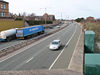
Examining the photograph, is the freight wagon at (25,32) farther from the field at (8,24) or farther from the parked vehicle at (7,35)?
the field at (8,24)

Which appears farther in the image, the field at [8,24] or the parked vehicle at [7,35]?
the field at [8,24]

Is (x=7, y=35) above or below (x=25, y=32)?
below

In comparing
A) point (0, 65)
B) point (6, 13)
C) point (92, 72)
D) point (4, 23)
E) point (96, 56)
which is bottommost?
point (0, 65)

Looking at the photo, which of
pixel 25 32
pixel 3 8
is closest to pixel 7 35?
pixel 25 32

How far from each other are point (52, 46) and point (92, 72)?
1867cm

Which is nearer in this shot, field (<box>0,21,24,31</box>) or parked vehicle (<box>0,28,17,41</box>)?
parked vehicle (<box>0,28,17,41</box>)

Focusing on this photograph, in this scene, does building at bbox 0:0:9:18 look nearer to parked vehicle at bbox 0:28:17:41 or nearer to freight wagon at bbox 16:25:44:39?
freight wagon at bbox 16:25:44:39

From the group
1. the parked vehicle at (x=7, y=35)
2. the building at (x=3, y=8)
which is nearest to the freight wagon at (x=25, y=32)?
the parked vehicle at (x=7, y=35)

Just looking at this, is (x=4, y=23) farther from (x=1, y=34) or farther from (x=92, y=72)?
(x=92, y=72)

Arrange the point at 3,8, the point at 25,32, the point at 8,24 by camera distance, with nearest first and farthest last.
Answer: the point at 25,32 → the point at 8,24 → the point at 3,8

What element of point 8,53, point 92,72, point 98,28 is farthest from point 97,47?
point 92,72

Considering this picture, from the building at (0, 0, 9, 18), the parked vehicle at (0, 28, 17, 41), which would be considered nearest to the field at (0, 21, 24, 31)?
the parked vehicle at (0, 28, 17, 41)

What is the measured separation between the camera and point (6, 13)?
6969 cm

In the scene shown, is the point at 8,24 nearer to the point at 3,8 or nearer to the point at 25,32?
the point at 25,32
